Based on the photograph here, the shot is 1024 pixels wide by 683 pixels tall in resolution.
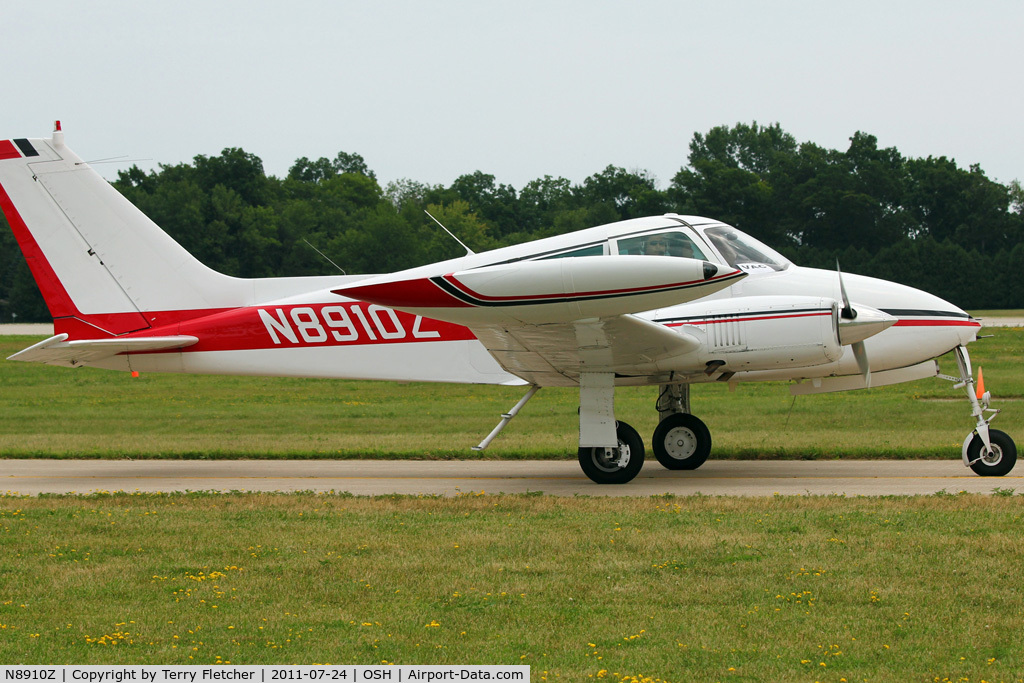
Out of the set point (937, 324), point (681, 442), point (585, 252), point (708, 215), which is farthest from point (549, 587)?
point (708, 215)

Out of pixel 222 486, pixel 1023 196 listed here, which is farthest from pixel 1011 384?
pixel 1023 196

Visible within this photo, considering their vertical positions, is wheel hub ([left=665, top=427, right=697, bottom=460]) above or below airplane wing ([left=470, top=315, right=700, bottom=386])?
below

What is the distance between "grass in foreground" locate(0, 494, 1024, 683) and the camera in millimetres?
5867

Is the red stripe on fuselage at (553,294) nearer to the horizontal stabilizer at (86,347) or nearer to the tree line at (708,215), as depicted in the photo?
the horizontal stabilizer at (86,347)

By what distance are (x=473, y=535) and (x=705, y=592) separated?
267 cm

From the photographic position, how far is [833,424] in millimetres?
20062

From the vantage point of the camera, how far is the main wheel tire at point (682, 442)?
1384cm

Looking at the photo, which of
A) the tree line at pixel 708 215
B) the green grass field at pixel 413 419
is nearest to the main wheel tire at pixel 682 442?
the green grass field at pixel 413 419

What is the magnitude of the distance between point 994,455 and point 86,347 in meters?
11.8

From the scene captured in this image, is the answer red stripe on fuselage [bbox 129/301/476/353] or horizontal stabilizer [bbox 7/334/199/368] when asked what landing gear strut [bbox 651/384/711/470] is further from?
horizontal stabilizer [bbox 7/334/199/368]

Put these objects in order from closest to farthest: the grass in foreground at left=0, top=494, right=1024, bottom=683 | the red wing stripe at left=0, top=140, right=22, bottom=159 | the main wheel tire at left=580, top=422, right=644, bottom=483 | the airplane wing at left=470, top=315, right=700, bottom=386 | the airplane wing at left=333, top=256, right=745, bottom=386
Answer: the grass in foreground at left=0, top=494, right=1024, bottom=683
the airplane wing at left=333, top=256, right=745, bottom=386
the airplane wing at left=470, top=315, right=700, bottom=386
the main wheel tire at left=580, top=422, right=644, bottom=483
the red wing stripe at left=0, top=140, right=22, bottom=159

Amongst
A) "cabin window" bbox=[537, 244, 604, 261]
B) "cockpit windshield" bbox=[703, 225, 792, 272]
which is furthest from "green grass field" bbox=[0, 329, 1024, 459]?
"cabin window" bbox=[537, 244, 604, 261]

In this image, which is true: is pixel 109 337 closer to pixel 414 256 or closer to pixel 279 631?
pixel 279 631

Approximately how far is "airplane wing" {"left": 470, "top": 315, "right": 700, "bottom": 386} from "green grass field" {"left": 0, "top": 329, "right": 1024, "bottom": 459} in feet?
12.0
